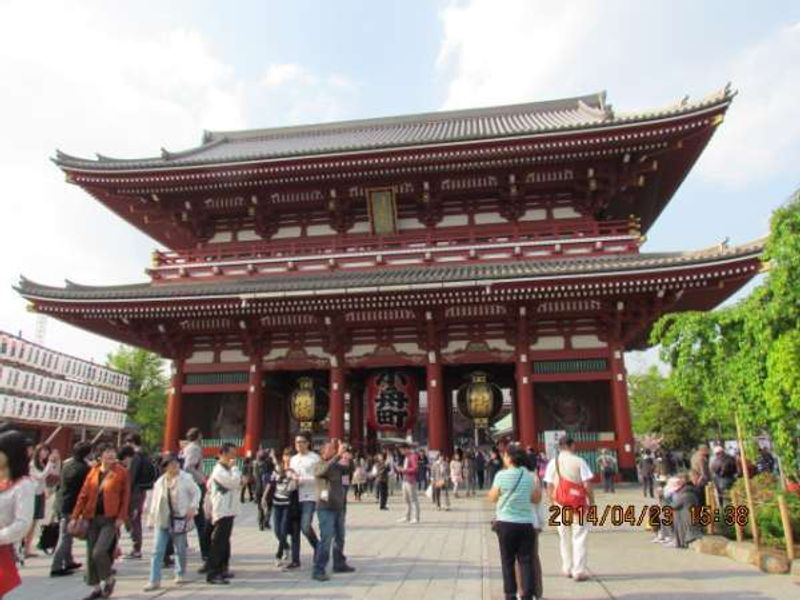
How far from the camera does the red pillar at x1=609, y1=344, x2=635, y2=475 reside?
53.8 feet

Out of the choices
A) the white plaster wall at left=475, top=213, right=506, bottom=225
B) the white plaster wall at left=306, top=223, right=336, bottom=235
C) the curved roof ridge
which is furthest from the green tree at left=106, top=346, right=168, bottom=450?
the white plaster wall at left=475, top=213, right=506, bottom=225

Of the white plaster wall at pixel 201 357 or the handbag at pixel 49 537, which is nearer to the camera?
the handbag at pixel 49 537

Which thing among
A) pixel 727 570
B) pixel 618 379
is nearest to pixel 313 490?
pixel 727 570

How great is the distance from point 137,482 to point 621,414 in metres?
13.2

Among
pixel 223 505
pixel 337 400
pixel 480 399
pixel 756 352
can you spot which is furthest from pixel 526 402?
pixel 223 505

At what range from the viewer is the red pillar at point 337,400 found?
1758cm

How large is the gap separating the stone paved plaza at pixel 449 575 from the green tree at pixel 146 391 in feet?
137

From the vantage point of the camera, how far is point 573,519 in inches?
275

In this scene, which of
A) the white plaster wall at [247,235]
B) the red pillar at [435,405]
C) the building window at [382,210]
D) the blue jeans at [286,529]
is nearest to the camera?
the blue jeans at [286,529]

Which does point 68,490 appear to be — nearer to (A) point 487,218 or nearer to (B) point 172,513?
(B) point 172,513

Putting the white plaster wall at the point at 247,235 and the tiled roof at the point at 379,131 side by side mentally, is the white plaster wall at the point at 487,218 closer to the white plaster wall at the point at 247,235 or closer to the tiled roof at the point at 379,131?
the tiled roof at the point at 379,131

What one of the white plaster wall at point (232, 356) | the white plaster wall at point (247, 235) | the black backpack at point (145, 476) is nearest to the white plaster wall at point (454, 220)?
the white plaster wall at point (247, 235)

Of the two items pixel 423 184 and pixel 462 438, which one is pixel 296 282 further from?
pixel 462 438

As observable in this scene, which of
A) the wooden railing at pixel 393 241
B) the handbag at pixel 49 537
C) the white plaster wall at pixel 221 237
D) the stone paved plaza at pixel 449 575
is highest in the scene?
the white plaster wall at pixel 221 237
